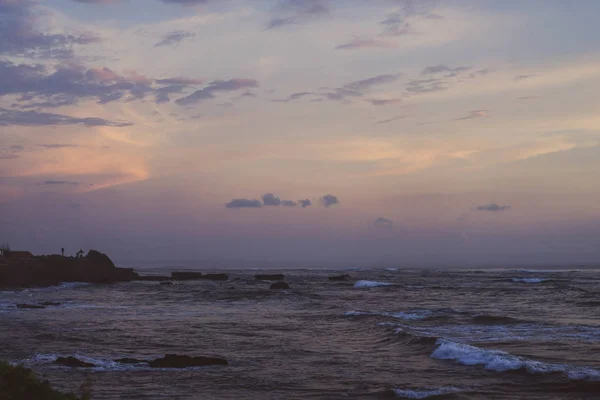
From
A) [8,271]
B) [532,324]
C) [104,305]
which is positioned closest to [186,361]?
[532,324]

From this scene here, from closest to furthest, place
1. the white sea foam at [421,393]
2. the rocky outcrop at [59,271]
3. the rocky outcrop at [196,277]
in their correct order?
the white sea foam at [421,393] → the rocky outcrop at [59,271] → the rocky outcrop at [196,277]

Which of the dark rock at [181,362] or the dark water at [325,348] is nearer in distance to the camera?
the dark water at [325,348]

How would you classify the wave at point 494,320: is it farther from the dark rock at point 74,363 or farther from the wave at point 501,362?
the dark rock at point 74,363

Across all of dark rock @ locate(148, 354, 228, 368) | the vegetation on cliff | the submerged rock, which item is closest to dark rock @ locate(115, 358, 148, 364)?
the submerged rock

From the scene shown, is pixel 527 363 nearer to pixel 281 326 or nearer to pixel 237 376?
pixel 237 376

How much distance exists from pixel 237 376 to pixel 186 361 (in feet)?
6.47

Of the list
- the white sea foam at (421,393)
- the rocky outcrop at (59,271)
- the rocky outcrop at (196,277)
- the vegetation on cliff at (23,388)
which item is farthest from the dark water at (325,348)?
the rocky outcrop at (196,277)

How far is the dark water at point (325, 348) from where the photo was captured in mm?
14539

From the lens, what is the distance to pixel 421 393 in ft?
45.5

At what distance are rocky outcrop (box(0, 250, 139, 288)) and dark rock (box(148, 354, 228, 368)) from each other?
51.0 metres

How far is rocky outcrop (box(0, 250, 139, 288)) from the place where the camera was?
63.7 m

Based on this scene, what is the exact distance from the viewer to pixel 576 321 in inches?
1125

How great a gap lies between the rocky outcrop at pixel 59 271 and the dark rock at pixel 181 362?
51.0m

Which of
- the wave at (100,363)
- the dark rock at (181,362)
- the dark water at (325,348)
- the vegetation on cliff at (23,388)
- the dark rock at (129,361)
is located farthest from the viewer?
the dark rock at (129,361)
